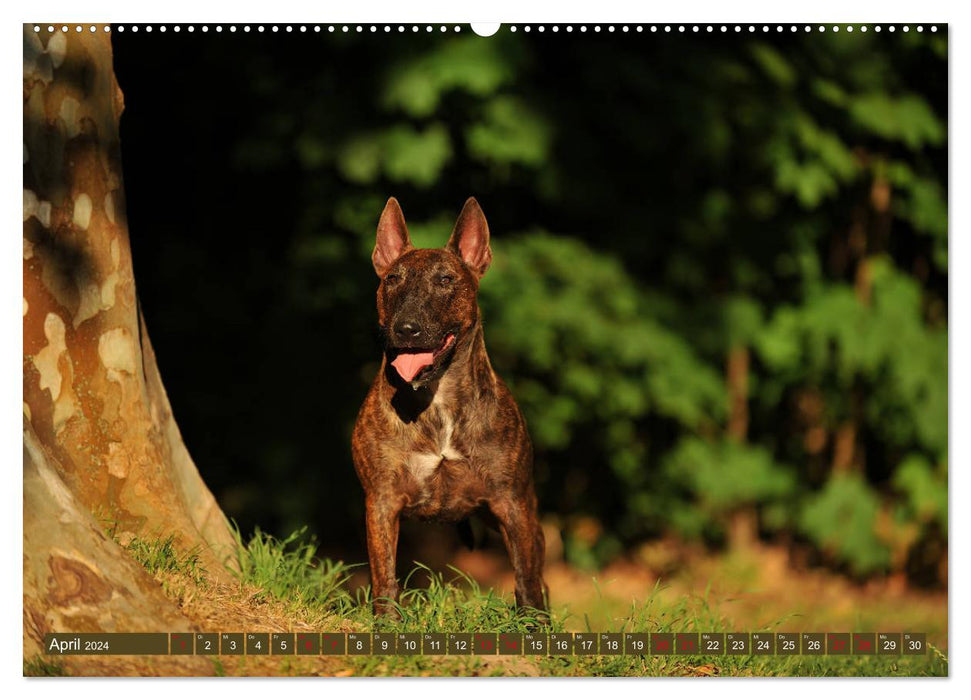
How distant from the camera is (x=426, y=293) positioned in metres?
5.07

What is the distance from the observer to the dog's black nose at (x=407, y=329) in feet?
16.0

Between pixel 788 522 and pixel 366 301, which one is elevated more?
pixel 366 301

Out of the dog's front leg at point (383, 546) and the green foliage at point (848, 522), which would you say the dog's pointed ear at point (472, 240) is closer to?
the dog's front leg at point (383, 546)

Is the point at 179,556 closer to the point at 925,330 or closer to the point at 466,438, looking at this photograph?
the point at 466,438

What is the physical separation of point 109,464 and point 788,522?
299 inches

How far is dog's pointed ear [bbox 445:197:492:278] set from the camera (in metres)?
5.25

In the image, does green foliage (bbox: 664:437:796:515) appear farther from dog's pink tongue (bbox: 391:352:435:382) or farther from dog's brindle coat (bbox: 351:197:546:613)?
dog's pink tongue (bbox: 391:352:435:382)

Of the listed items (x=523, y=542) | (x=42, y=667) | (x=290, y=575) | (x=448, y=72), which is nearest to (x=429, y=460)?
(x=523, y=542)

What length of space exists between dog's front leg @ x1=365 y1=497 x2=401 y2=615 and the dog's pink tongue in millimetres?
534

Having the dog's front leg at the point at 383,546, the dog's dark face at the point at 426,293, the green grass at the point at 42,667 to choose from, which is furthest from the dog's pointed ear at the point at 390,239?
the green grass at the point at 42,667

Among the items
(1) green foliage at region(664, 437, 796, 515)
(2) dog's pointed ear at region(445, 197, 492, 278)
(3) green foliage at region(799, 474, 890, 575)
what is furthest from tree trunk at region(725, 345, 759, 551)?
(2) dog's pointed ear at region(445, 197, 492, 278)

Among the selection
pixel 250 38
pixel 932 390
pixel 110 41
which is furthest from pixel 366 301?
pixel 932 390

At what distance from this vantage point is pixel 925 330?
1002 cm

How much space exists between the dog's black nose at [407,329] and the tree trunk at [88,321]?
1.47m
